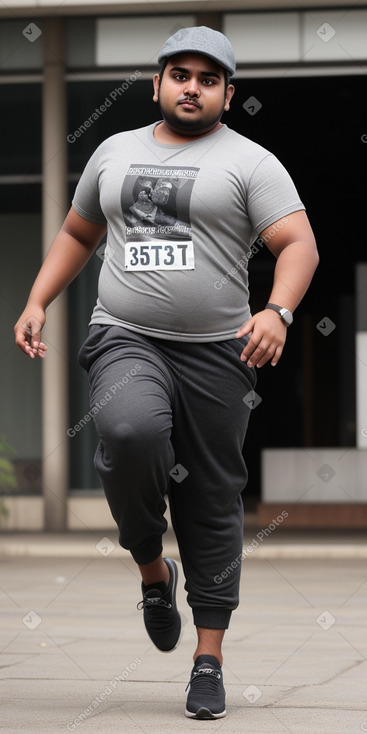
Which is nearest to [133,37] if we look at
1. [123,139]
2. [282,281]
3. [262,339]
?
[123,139]

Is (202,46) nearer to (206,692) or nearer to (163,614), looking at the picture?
(163,614)

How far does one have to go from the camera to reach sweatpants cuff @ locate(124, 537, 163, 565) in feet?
10.5

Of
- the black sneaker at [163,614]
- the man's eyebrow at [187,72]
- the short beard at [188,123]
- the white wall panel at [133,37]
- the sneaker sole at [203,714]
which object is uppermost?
the white wall panel at [133,37]

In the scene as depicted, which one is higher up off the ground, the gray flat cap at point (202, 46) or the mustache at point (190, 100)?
the gray flat cap at point (202, 46)

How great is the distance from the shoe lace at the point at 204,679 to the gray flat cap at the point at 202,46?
1.45 meters

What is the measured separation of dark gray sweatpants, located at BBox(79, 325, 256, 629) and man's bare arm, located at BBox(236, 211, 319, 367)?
230 millimetres

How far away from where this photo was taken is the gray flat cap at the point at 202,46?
307cm

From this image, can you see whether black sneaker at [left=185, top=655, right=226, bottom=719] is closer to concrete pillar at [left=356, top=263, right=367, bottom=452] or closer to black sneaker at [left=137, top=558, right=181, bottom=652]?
black sneaker at [left=137, top=558, right=181, bottom=652]

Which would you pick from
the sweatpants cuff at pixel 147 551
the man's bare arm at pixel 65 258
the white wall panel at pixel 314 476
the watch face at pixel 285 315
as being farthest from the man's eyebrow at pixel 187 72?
the white wall panel at pixel 314 476

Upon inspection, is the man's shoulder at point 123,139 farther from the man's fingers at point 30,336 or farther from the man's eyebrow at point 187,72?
the man's fingers at point 30,336

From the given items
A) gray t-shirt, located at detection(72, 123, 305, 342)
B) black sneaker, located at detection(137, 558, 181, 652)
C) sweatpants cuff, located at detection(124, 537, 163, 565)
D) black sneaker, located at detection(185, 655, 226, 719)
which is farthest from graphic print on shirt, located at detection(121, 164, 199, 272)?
black sneaker, located at detection(185, 655, 226, 719)

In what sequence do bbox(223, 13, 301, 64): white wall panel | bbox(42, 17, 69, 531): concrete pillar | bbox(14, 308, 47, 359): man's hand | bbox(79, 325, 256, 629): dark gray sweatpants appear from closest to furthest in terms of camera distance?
1. bbox(79, 325, 256, 629): dark gray sweatpants
2. bbox(14, 308, 47, 359): man's hand
3. bbox(223, 13, 301, 64): white wall panel
4. bbox(42, 17, 69, 531): concrete pillar

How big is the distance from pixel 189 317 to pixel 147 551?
590mm

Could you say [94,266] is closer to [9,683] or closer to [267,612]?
[267,612]
